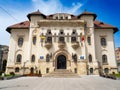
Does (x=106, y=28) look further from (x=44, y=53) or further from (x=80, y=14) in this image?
(x=44, y=53)

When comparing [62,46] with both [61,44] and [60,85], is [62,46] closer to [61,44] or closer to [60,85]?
[61,44]

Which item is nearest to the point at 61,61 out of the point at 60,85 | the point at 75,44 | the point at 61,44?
the point at 61,44

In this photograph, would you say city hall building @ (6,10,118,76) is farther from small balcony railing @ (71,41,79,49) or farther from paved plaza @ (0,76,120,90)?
paved plaza @ (0,76,120,90)

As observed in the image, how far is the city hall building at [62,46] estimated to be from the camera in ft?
101

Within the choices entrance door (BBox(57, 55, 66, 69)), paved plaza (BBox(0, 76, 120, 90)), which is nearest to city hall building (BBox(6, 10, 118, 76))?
entrance door (BBox(57, 55, 66, 69))

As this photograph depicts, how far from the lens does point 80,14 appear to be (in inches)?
1367

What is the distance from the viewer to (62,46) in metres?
31.2

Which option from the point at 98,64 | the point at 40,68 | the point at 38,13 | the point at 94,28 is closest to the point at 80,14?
the point at 94,28

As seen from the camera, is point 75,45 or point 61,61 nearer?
point 75,45

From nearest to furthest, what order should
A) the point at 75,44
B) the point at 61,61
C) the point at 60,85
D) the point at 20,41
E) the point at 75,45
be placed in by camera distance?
1. the point at 60,85
2. the point at 75,44
3. the point at 75,45
4. the point at 61,61
5. the point at 20,41

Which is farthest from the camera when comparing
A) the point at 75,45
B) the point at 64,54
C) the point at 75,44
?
the point at 64,54

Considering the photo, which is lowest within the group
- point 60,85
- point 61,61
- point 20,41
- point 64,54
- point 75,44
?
point 60,85

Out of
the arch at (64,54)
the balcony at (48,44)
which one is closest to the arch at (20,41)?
the balcony at (48,44)

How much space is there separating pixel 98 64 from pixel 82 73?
15.8ft
